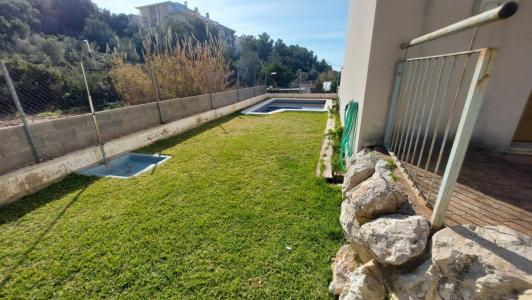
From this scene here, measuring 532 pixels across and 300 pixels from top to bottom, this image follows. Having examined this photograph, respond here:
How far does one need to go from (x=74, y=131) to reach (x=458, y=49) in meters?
6.06

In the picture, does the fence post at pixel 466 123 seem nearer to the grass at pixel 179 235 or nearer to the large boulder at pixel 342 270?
the large boulder at pixel 342 270

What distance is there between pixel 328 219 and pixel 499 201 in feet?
4.78

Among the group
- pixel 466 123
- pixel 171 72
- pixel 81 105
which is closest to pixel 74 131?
pixel 81 105

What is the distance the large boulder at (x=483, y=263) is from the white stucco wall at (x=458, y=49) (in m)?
1.81

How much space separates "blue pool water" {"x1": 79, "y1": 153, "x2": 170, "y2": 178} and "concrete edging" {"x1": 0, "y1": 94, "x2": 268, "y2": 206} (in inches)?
7.3

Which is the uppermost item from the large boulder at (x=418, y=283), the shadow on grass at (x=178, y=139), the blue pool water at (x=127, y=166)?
the large boulder at (x=418, y=283)

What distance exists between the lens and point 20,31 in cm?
1841

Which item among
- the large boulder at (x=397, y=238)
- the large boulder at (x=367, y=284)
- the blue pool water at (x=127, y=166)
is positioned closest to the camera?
the large boulder at (x=397, y=238)

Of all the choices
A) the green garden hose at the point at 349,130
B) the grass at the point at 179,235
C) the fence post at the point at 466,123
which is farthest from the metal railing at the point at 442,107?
the grass at the point at 179,235

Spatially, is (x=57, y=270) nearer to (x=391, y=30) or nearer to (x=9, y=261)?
(x=9, y=261)

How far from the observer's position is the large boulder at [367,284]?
55.7 inches

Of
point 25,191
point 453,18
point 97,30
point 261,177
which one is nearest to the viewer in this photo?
point 453,18

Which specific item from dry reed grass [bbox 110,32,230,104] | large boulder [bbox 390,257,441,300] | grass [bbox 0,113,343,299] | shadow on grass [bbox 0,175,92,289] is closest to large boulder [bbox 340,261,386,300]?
large boulder [bbox 390,257,441,300]

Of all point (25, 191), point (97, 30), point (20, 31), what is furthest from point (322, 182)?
point (97, 30)
